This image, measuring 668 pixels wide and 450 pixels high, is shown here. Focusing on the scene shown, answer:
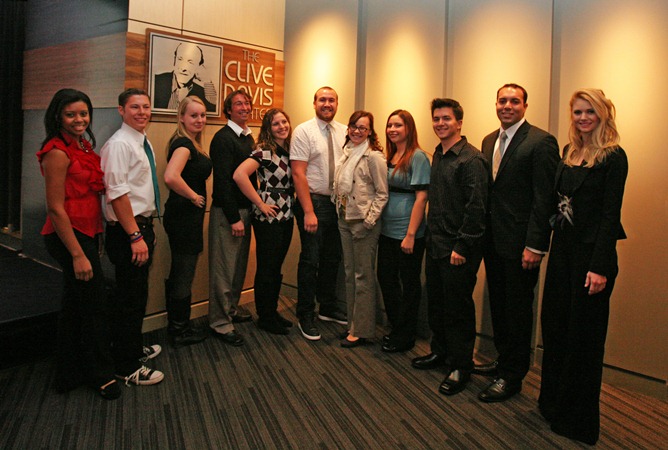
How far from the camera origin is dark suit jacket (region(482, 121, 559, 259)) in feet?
8.04

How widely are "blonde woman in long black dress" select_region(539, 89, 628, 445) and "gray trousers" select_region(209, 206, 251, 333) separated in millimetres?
1995

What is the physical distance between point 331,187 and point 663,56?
2085 millimetres

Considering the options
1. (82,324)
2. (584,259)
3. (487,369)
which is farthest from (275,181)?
(584,259)

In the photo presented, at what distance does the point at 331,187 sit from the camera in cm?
348

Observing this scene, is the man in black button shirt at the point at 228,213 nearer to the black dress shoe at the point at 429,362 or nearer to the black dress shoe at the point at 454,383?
the black dress shoe at the point at 429,362

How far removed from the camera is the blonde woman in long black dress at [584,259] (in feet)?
7.06

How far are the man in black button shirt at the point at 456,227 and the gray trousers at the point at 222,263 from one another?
1.34 m

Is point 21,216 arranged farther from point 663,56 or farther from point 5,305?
point 663,56

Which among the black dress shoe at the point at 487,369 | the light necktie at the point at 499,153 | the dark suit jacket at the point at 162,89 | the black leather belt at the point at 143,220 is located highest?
the dark suit jacket at the point at 162,89

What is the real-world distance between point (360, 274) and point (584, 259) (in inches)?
55.8

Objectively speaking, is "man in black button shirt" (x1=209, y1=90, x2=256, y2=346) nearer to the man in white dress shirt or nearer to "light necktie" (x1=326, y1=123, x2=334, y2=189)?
the man in white dress shirt

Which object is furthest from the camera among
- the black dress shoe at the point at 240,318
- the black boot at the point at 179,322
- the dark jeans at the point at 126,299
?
the black dress shoe at the point at 240,318

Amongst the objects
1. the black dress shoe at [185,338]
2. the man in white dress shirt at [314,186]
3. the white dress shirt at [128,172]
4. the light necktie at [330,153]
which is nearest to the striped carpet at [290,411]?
the black dress shoe at [185,338]

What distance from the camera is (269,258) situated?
340cm
